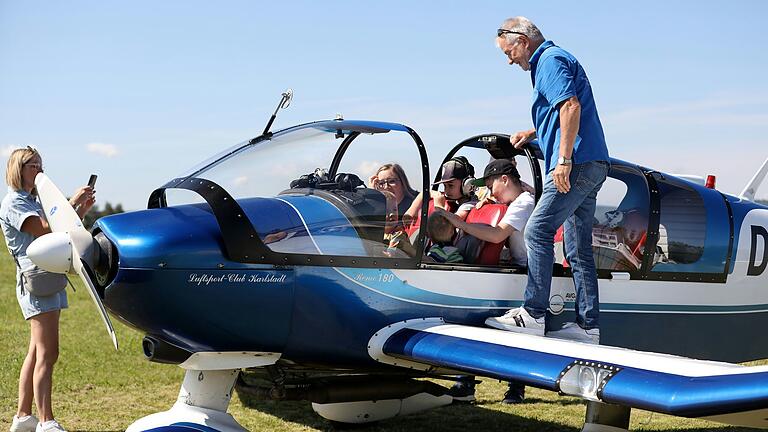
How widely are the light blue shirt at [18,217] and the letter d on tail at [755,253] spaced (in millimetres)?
5113

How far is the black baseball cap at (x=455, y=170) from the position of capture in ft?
21.8

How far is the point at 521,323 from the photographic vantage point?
5.61 meters

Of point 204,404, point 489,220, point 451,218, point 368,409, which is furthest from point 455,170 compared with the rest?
point 204,404

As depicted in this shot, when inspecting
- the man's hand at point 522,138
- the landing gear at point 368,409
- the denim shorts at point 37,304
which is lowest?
the landing gear at point 368,409

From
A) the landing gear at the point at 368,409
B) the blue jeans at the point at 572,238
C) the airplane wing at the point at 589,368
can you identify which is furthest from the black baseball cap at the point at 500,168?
the landing gear at the point at 368,409

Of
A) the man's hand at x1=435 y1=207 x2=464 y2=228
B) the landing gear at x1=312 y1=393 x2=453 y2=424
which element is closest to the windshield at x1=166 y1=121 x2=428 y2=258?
the man's hand at x1=435 y1=207 x2=464 y2=228

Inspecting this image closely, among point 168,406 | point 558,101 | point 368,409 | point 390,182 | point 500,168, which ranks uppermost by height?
point 558,101

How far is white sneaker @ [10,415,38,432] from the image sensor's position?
20.9ft

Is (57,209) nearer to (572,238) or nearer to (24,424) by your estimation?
(24,424)

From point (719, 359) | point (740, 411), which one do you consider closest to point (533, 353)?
point (740, 411)

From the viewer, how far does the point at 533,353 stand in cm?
486

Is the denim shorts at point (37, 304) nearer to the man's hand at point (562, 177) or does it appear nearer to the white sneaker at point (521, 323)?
the white sneaker at point (521, 323)

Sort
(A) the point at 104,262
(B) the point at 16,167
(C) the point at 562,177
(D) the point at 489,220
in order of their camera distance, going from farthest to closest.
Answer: (B) the point at 16,167 → (D) the point at 489,220 → (C) the point at 562,177 → (A) the point at 104,262

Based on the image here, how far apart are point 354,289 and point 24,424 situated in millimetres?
2770
